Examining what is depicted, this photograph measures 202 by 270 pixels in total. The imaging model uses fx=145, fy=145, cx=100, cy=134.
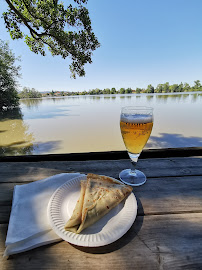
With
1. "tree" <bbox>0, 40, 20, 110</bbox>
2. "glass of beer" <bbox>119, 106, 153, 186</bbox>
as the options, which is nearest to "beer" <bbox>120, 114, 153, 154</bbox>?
"glass of beer" <bbox>119, 106, 153, 186</bbox>

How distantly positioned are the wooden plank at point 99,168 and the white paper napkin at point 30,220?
6.1 inches

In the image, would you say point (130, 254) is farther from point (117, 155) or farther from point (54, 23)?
point (54, 23)

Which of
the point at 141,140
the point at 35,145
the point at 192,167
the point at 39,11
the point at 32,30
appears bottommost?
the point at 35,145

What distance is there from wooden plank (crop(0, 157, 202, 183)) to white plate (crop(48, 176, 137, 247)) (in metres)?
0.29

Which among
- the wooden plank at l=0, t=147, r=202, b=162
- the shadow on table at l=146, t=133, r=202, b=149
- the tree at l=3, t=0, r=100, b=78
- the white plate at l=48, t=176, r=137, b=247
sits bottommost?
the shadow on table at l=146, t=133, r=202, b=149

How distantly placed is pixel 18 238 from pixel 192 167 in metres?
0.89

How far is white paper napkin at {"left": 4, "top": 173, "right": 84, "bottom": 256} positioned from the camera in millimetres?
380

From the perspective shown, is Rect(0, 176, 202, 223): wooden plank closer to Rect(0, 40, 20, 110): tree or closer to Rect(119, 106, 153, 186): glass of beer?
Rect(119, 106, 153, 186): glass of beer

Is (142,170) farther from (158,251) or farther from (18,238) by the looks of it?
(18,238)

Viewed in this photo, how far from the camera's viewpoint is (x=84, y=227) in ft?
1.29

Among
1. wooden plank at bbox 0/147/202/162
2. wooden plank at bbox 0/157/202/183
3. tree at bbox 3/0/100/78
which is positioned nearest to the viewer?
wooden plank at bbox 0/157/202/183

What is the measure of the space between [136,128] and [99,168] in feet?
1.15

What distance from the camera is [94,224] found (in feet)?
1.38

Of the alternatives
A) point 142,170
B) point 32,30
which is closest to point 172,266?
point 142,170
